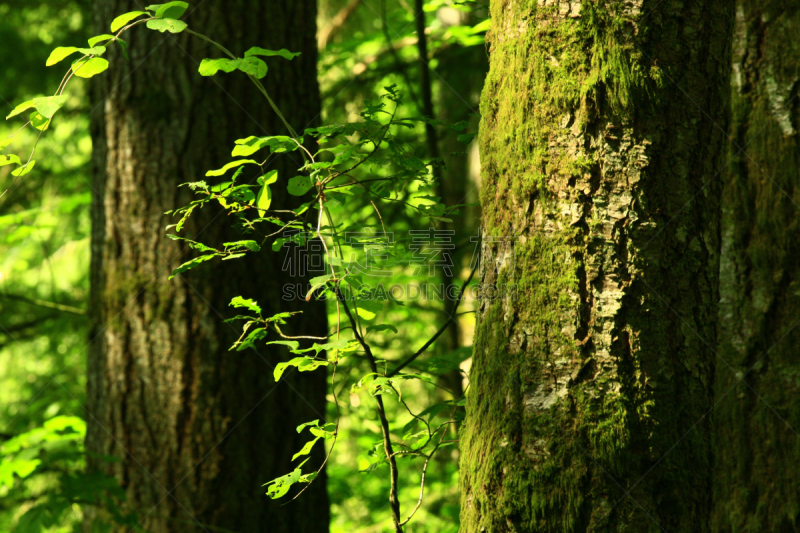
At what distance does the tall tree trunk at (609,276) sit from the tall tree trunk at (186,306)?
145 cm

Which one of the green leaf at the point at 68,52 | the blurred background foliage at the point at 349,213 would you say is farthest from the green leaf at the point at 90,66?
the blurred background foliage at the point at 349,213

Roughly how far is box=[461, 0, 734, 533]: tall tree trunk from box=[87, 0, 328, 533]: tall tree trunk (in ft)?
4.77

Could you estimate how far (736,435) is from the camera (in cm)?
249

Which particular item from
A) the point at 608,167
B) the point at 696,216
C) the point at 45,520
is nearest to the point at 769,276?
the point at 696,216

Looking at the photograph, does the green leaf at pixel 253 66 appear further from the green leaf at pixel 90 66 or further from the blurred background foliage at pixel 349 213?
the blurred background foliage at pixel 349 213

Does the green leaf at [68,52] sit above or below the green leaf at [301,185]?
above

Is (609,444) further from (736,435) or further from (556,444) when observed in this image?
(736,435)

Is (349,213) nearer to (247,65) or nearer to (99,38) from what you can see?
(247,65)

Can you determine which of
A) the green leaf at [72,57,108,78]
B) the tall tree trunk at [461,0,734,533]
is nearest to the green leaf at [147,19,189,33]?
the green leaf at [72,57,108,78]

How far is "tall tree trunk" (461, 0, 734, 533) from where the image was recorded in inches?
42.3

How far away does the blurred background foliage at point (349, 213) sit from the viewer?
3.62 meters

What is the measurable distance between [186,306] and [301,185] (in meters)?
1.16

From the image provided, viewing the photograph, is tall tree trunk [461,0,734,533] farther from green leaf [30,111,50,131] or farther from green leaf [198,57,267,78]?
green leaf [30,111,50,131]

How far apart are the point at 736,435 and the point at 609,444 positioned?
1.87 metres
